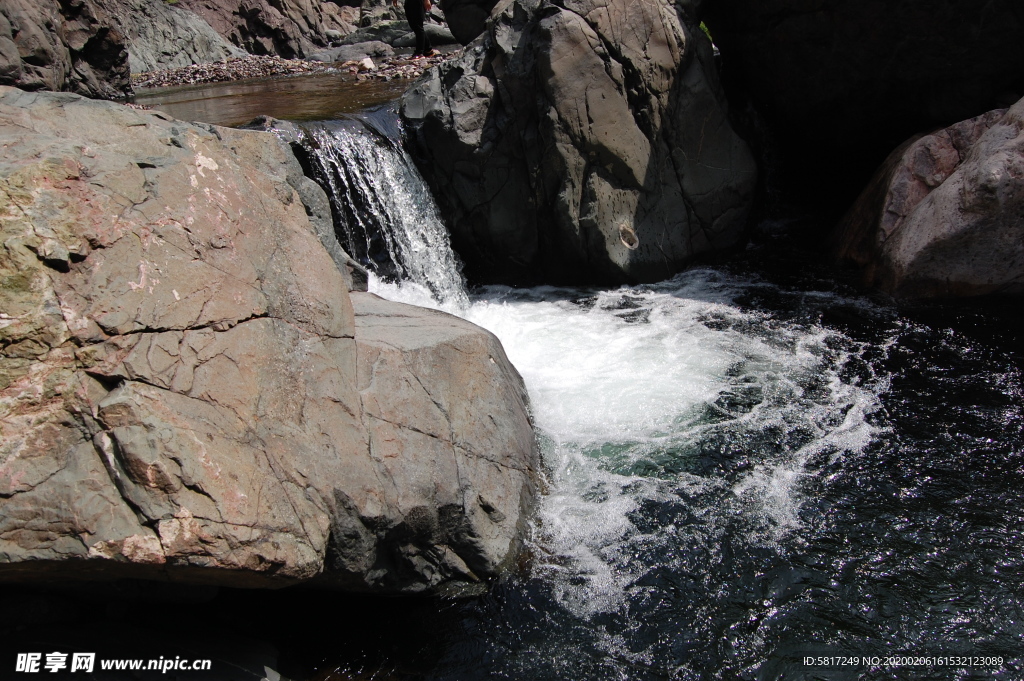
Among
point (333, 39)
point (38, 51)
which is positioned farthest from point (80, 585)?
point (333, 39)

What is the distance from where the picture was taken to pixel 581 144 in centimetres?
767

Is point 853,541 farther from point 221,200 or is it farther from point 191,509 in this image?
point 221,200

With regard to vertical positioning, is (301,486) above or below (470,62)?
below

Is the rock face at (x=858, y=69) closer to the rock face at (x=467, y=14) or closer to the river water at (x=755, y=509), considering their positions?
the river water at (x=755, y=509)

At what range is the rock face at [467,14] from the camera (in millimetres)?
13688

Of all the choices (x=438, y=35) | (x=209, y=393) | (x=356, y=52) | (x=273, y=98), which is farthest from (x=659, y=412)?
(x=356, y=52)

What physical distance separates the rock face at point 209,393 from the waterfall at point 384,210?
119 inches

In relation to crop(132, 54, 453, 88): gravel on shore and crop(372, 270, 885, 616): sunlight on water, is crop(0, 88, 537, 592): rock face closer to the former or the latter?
crop(372, 270, 885, 616): sunlight on water

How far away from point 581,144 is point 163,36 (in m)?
13.5

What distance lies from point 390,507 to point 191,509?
3.15ft

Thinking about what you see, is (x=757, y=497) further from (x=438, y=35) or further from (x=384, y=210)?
(x=438, y=35)

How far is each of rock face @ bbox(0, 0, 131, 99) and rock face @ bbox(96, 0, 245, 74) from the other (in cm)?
499

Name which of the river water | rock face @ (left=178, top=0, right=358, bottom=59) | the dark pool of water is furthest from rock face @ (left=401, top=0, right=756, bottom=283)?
rock face @ (left=178, top=0, right=358, bottom=59)

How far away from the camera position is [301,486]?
10.9 ft
